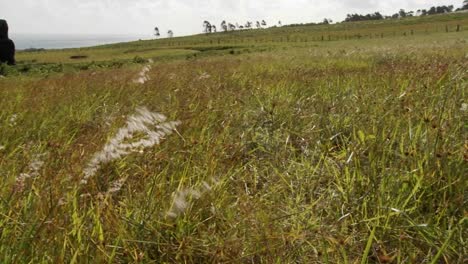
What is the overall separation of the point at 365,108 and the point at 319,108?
2.03 ft

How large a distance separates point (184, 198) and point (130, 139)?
0.58 meters

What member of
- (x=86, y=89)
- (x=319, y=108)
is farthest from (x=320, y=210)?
(x=86, y=89)

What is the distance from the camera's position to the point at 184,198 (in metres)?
2.09

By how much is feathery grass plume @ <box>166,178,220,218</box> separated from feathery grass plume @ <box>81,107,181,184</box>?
41cm

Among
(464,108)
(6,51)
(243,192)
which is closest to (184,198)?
(243,192)

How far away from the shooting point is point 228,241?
1.86 meters

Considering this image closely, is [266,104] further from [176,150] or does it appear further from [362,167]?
[362,167]

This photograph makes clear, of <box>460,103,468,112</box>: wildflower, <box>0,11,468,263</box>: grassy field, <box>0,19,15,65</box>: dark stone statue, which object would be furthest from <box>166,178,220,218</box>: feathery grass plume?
<box>0,19,15,65</box>: dark stone statue

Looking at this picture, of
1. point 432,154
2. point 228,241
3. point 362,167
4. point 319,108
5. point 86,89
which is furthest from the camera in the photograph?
point 86,89

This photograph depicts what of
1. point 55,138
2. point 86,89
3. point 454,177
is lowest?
point 454,177

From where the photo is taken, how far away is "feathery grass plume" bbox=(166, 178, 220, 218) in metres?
2.00

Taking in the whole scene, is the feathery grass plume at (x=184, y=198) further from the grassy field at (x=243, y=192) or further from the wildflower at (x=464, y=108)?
the wildflower at (x=464, y=108)

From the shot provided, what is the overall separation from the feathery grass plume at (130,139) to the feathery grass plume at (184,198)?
412 millimetres

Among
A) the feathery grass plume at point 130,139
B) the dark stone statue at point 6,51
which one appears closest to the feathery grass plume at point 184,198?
the feathery grass plume at point 130,139
